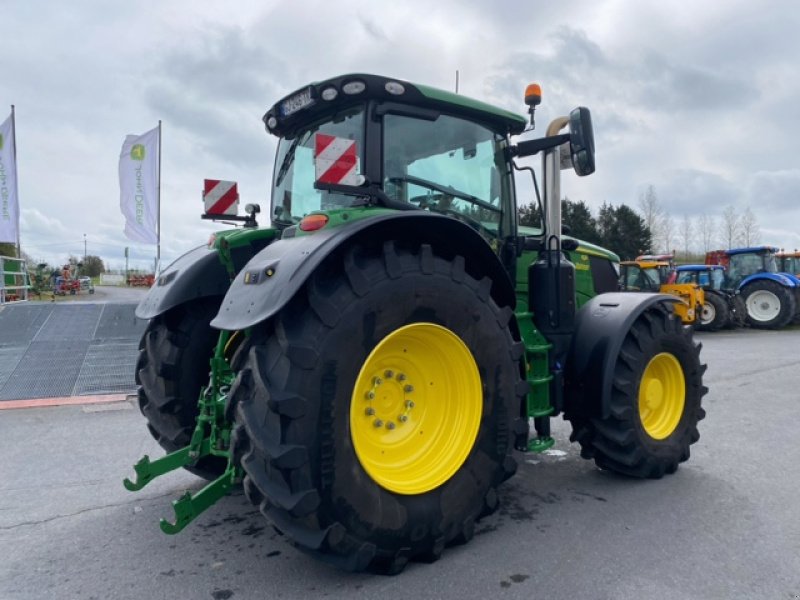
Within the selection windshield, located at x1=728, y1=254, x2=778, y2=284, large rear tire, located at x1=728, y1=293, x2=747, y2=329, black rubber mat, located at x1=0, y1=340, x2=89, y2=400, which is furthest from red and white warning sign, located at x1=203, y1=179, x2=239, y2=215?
windshield, located at x1=728, y1=254, x2=778, y2=284

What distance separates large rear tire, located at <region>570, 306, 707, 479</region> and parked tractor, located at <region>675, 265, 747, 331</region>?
13303 millimetres

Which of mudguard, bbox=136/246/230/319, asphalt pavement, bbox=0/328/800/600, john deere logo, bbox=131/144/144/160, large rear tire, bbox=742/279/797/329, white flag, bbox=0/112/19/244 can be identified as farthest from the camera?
large rear tire, bbox=742/279/797/329

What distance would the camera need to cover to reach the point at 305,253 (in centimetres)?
238

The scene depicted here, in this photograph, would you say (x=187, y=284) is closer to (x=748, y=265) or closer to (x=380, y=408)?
(x=380, y=408)

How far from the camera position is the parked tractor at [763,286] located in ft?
52.6

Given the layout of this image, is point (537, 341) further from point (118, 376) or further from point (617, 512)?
point (118, 376)

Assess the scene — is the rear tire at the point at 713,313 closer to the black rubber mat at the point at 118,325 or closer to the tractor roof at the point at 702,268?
the tractor roof at the point at 702,268

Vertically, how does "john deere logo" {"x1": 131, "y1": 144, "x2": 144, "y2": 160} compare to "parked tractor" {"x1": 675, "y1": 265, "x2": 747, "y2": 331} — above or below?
above

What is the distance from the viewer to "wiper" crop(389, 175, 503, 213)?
3232 mm

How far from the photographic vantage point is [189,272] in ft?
11.2

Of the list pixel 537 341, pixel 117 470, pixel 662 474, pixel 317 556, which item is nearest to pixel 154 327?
pixel 117 470

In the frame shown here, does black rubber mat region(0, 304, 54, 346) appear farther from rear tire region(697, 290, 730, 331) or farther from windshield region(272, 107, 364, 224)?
rear tire region(697, 290, 730, 331)

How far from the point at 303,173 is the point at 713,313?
15298 mm

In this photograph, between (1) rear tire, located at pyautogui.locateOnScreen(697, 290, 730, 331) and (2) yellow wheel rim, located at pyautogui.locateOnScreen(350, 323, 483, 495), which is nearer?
(2) yellow wheel rim, located at pyautogui.locateOnScreen(350, 323, 483, 495)
